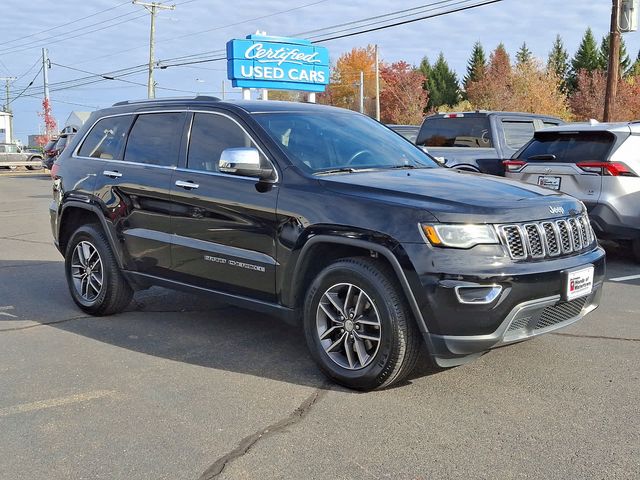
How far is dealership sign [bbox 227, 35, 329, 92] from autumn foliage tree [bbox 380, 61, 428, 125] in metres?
36.1

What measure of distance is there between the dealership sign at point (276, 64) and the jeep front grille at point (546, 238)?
2077cm

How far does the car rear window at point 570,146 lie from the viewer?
819 centimetres

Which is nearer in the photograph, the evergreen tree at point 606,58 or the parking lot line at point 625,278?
the parking lot line at point 625,278

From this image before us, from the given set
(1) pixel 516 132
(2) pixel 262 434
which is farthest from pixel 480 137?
(2) pixel 262 434

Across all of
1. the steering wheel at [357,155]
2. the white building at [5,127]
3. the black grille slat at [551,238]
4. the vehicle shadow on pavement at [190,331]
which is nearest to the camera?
the black grille slat at [551,238]

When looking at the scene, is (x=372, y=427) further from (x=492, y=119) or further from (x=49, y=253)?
(x=492, y=119)

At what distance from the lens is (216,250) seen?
4.87 metres

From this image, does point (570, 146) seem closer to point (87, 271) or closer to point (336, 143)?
point (336, 143)

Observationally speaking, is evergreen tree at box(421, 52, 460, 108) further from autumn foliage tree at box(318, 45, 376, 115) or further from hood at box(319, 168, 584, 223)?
hood at box(319, 168, 584, 223)

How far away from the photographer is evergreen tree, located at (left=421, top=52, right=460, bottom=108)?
74.7 m

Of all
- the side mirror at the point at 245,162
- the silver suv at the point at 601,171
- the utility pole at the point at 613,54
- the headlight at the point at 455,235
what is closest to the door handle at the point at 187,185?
the side mirror at the point at 245,162

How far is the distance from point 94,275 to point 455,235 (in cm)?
363

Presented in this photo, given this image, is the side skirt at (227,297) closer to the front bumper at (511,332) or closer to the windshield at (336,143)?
the windshield at (336,143)

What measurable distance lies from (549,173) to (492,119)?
322cm
